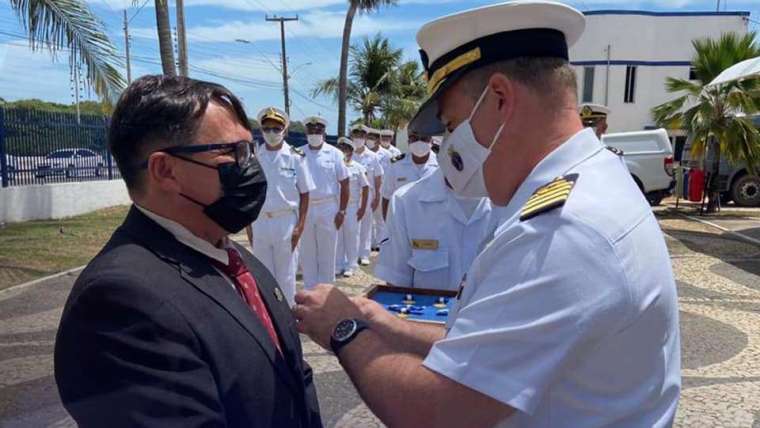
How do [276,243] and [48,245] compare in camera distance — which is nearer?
[276,243]

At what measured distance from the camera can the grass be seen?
7953 millimetres

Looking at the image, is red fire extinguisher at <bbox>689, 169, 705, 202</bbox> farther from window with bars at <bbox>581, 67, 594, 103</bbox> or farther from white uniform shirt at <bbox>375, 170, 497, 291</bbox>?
white uniform shirt at <bbox>375, 170, 497, 291</bbox>

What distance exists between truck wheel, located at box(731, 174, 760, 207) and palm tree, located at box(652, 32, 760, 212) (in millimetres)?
1670

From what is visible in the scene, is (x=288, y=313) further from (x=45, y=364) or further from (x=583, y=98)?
(x=583, y=98)

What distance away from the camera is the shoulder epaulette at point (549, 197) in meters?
1.13

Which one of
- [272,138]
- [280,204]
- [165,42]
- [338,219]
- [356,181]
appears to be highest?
[165,42]

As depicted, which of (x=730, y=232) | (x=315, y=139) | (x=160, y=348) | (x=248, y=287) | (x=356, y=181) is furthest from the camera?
(x=730, y=232)

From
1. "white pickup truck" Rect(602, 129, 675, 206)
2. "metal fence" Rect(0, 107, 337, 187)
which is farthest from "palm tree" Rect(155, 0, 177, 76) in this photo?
"white pickup truck" Rect(602, 129, 675, 206)

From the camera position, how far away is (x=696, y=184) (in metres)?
15.7

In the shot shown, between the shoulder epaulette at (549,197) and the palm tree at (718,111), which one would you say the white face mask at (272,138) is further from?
the palm tree at (718,111)

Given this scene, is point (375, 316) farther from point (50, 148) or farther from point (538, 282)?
point (50, 148)

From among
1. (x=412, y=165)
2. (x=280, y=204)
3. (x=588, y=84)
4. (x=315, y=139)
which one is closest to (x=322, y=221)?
(x=315, y=139)

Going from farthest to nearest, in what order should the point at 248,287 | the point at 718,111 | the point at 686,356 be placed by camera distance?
the point at 718,111 → the point at 686,356 → the point at 248,287

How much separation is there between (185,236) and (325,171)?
6.05 meters
